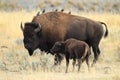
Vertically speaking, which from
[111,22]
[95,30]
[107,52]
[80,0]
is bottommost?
[80,0]

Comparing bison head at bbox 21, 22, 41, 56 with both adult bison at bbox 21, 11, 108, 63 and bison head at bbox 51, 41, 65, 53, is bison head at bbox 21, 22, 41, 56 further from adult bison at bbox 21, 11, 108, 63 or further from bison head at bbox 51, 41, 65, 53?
bison head at bbox 51, 41, 65, 53

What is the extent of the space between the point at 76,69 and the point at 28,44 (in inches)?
70.1

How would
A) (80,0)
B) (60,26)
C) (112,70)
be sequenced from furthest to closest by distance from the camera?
(80,0), (60,26), (112,70)

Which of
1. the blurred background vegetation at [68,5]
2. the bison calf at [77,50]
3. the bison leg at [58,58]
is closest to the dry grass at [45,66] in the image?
the bison leg at [58,58]

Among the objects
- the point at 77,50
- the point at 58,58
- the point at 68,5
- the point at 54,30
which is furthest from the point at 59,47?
the point at 68,5

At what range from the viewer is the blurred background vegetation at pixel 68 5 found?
46.5m

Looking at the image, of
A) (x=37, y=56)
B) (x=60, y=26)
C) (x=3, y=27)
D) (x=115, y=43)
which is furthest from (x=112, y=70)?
(x=3, y=27)

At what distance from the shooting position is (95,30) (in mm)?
19844

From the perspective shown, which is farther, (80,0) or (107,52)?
(80,0)

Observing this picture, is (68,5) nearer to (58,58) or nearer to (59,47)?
(58,58)

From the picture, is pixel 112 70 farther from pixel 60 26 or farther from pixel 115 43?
pixel 115 43

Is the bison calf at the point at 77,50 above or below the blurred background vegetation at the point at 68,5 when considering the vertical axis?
above

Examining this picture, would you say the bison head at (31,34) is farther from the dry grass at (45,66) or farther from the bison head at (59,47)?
the bison head at (59,47)

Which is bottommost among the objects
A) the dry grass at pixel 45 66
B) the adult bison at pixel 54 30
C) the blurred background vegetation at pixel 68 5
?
the blurred background vegetation at pixel 68 5
